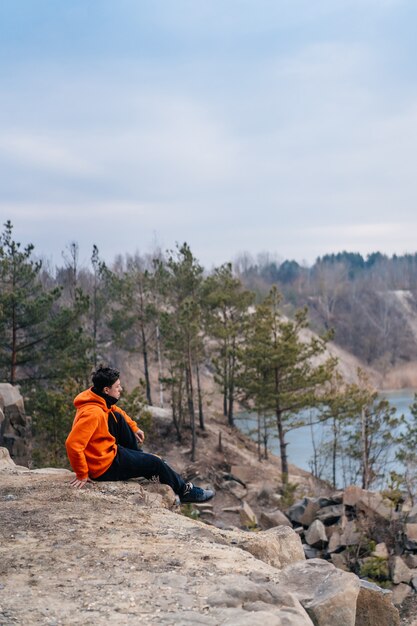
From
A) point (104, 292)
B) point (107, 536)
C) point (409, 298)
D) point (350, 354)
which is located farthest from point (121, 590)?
point (409, 298)

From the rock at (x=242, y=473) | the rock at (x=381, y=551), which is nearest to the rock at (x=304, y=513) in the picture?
the rock at (x=381, y=551)

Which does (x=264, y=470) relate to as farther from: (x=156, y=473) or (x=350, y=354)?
(x=350, y=354)

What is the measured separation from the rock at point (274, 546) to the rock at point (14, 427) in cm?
1078

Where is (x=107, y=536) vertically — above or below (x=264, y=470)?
above

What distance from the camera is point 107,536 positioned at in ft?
19.0

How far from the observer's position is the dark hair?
285 inches

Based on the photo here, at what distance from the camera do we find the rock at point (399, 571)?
40.5 feet

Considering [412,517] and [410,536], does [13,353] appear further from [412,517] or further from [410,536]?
[410,536]

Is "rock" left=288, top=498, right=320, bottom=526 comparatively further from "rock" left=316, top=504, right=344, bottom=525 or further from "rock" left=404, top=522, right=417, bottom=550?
"rock" left=404, top=522, right=417, bottom=550

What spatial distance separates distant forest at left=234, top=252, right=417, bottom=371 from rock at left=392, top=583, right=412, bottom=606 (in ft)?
174

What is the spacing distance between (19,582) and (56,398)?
43.8 feet

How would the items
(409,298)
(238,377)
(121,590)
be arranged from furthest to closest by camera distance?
(409,298)
(238,377)
(121,590)

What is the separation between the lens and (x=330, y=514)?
1484cm

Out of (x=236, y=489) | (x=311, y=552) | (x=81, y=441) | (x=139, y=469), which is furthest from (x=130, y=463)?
(x=236, y=489)
